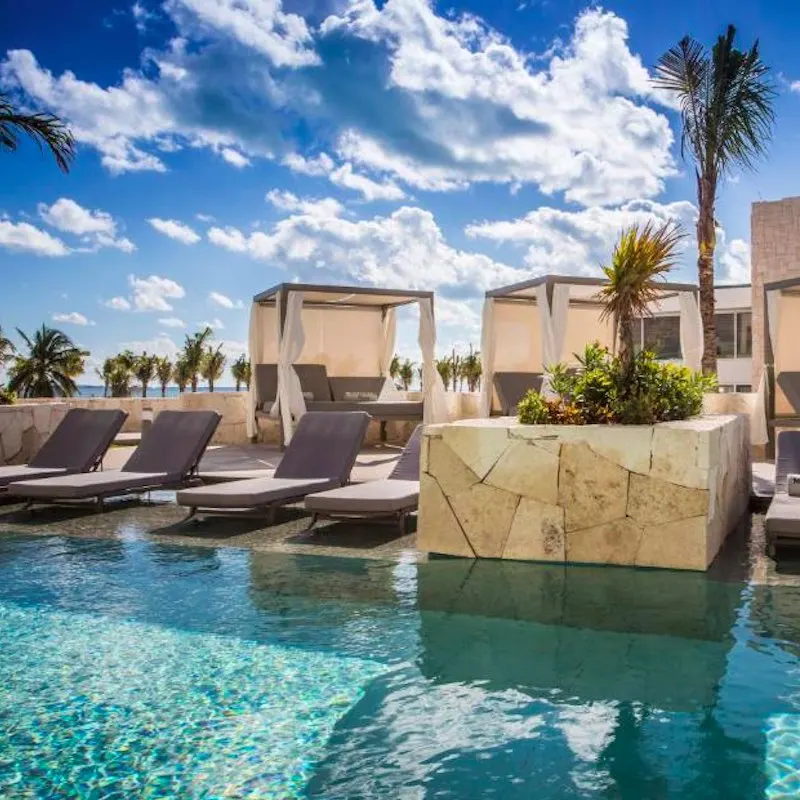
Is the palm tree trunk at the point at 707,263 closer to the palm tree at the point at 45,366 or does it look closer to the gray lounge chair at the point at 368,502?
the gray lounge chair at the point at 368,502

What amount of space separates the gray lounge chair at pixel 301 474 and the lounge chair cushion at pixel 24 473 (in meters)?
1.78

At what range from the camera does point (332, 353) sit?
1628 cm

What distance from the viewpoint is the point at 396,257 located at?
1545 centimetres

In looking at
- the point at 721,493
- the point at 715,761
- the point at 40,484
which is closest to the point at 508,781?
the point at 715,761

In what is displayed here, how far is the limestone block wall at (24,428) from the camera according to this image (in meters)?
10.7

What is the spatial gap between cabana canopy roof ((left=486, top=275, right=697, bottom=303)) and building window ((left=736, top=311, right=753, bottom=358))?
1355cm

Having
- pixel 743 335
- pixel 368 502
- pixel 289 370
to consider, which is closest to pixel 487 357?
pixel 289 370

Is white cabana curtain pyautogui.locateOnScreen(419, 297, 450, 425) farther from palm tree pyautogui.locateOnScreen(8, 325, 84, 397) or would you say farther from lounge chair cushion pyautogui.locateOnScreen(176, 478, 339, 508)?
palm tree pyautogui.locateOnScreen(8, 325, 84, 397)

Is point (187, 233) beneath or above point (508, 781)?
above

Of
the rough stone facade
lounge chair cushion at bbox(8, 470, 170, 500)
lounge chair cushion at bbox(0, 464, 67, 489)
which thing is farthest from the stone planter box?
the rough stone facade

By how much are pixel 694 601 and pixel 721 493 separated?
1495 millimetres

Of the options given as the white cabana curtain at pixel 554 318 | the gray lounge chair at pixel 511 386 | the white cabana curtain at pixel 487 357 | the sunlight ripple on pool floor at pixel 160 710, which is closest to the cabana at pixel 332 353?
the white cabana curtain at pixel 487 357

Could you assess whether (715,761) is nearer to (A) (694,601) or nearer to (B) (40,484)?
(A) (694,601)

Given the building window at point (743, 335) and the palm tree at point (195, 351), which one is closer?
the building window at point (743, 335)
